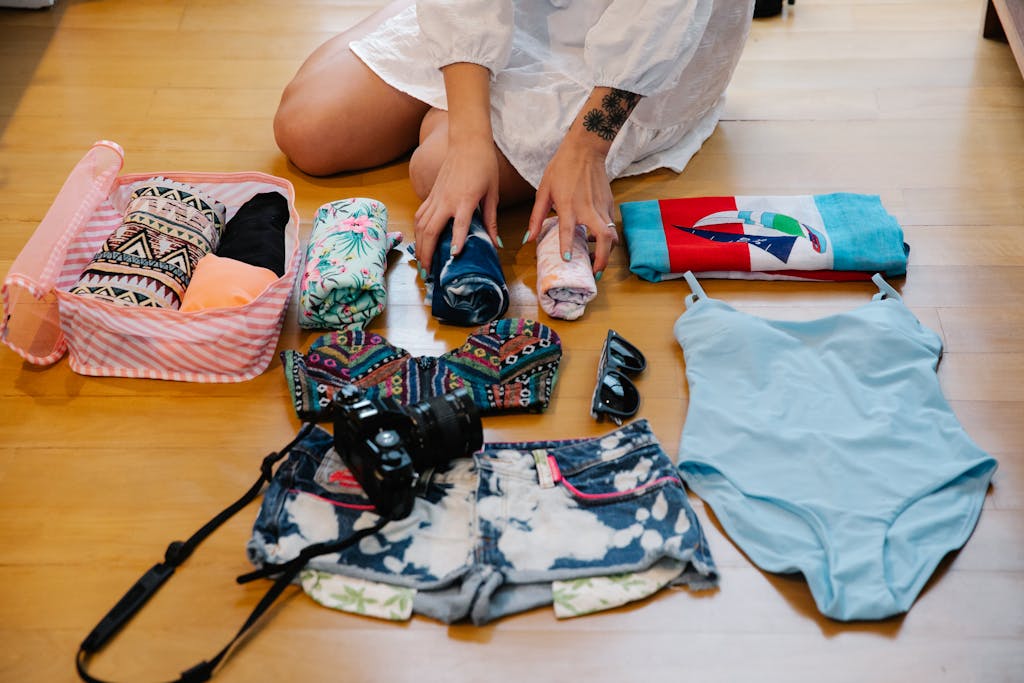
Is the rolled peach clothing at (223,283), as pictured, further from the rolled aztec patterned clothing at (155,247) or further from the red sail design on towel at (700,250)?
the red sail design on towel at (700,250)

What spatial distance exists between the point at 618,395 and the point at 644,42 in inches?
19.0

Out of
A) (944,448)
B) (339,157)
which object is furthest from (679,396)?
(339,157)

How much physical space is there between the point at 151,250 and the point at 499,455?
1.93 ft

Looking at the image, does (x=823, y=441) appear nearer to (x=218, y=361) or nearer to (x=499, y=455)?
(x=499, y=455)

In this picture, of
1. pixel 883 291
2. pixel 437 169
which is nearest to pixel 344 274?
pixel 437 169

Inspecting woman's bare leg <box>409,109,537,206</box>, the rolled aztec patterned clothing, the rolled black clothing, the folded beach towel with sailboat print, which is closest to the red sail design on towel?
the folded beach towel with sailboat print

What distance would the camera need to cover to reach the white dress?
1.37m

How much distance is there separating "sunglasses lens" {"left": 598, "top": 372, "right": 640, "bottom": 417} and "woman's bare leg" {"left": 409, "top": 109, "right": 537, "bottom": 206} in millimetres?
409

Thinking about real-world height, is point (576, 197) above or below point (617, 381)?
above

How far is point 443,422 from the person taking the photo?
1.13 m

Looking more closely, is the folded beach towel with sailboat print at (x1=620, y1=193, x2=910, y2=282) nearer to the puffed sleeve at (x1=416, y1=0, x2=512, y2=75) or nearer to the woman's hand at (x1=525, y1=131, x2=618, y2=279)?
the woman's hand at (x1=525, y1=131, x2=618, y2=279)

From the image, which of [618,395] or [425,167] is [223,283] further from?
[618,395]

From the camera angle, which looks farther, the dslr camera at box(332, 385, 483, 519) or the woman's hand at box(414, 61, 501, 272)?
the woman's hand at box(414, 61, 501, 272)

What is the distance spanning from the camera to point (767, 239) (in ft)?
4.91
